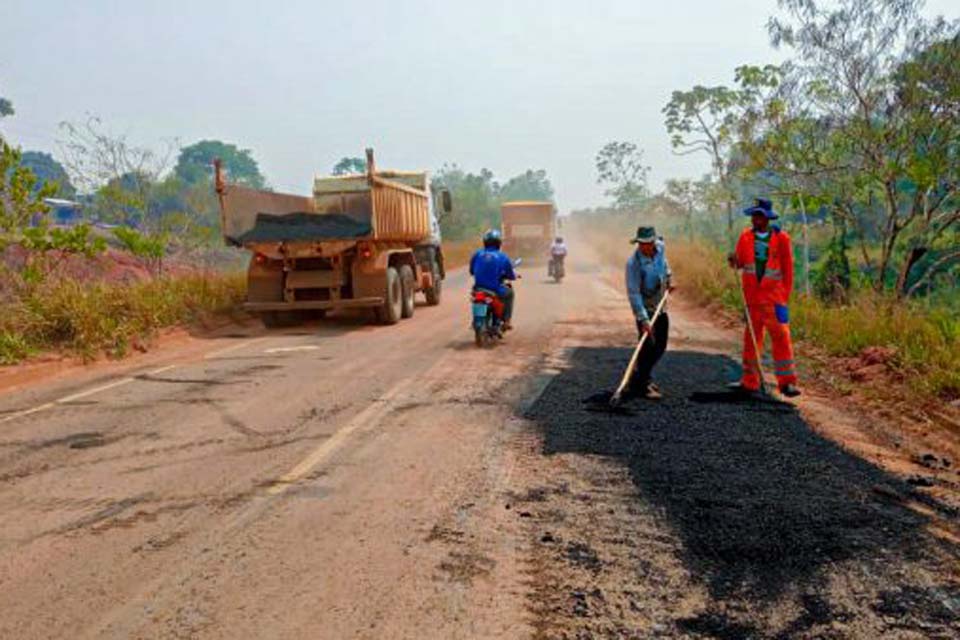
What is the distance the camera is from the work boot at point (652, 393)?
6844mm

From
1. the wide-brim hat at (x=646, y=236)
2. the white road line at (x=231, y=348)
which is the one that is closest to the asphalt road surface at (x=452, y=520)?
the wide-brim hat at (x=646, y=236)

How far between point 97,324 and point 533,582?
894 cm

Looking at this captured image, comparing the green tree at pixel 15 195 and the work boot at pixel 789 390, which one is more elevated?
the green tree at pixel 15 195

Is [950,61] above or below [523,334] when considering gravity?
above

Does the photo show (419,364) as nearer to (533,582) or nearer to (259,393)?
(259,393)

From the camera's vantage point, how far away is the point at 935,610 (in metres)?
2.96

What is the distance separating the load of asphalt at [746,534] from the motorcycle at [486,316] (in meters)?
4.24

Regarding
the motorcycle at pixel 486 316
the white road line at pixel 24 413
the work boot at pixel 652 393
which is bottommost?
the work boot at pixel 652 393

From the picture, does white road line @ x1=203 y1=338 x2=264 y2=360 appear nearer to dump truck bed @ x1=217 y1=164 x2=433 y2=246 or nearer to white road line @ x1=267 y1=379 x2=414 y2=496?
dump truck bed @ x1=217 y1=164 x2=433 y2=246

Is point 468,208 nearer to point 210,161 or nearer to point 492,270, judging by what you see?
point 210,161

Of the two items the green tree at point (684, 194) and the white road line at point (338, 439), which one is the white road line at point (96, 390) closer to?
the white road line at point (338, 439)

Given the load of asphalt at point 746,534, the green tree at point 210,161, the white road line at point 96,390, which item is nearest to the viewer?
the load of asphalt at point 746,534

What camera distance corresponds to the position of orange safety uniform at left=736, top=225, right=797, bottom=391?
6949 mm

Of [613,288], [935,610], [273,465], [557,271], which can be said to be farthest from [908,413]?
[557,271]
